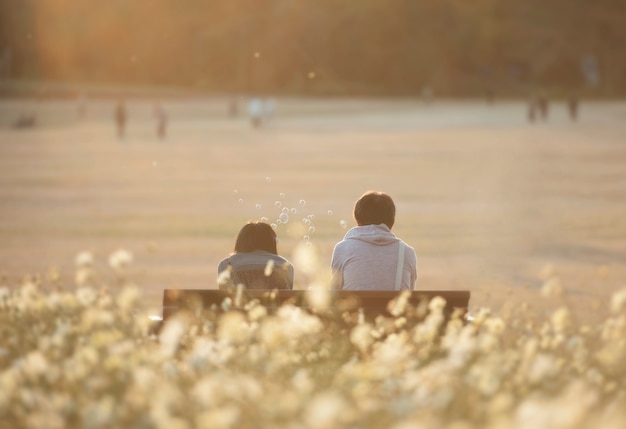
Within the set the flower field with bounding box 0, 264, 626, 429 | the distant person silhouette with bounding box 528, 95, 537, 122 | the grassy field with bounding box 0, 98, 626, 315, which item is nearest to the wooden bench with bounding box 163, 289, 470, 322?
the flower field with bounding box 0, 264, 626, 429

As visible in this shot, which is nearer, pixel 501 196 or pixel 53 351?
pixel 53 351

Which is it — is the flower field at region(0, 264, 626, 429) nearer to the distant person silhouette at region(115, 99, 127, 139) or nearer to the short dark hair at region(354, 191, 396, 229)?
the short dark hair at region(354, 191, 396, 229)

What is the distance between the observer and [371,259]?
22.6ft

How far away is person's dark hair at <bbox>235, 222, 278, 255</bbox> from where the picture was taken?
711 centimetres

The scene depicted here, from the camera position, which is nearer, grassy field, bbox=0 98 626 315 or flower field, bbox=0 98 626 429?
flower field, bbox=0 98 626 429

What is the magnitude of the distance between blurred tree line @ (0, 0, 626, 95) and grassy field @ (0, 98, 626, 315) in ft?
132

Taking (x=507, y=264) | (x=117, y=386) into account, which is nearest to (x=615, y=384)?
(x=117, y=386)

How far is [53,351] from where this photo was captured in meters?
5.16

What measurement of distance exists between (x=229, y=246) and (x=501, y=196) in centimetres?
840

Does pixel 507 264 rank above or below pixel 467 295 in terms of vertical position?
below

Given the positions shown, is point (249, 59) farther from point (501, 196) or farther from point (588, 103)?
point (501, 196)

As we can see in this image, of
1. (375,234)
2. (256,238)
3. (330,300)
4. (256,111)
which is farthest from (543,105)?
(330,300)

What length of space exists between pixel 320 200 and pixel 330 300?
15.2 m

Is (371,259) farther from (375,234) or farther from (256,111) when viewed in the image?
(256,111)
